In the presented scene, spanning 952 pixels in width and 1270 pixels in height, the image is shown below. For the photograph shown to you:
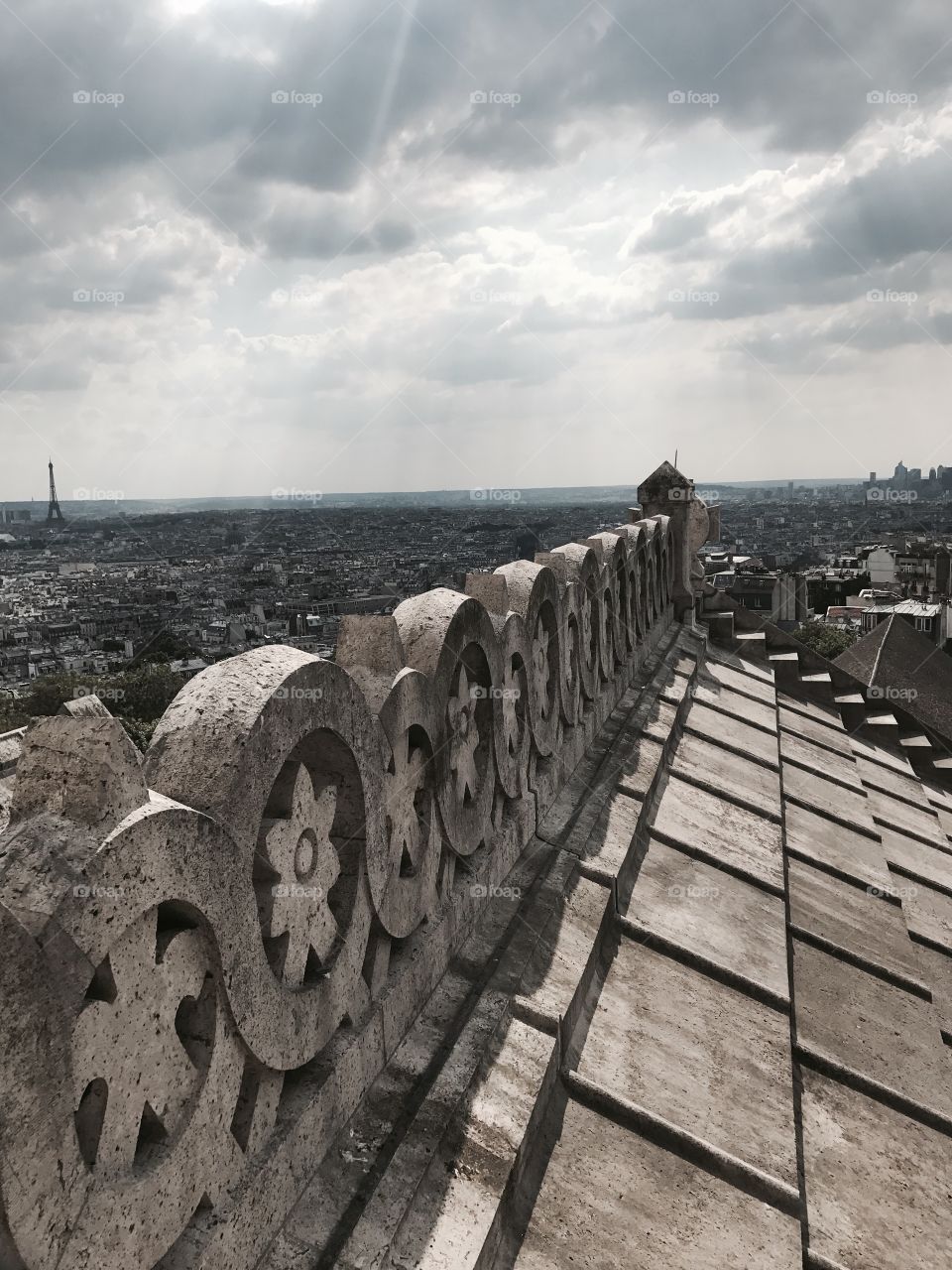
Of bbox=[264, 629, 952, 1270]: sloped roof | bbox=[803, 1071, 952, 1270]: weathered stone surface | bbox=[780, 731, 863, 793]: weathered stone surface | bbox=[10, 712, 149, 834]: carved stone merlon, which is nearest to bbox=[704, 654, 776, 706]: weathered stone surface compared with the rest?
bbox=[780, 731, 863, 793]: weathered stone surface

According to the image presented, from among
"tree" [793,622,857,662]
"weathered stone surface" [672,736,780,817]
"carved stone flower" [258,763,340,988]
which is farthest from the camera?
"tree" [793,622,857,662]

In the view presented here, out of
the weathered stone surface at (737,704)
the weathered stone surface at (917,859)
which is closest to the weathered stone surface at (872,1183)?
the weathered stone surface at (917,859)

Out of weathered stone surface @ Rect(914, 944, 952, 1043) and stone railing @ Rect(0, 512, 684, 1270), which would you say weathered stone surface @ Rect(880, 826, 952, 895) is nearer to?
weathered stone surface @ Rect(914, 944, 952, 1043)

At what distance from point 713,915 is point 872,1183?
4.32ft

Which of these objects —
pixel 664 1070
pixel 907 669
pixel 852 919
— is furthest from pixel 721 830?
pixel 907 669

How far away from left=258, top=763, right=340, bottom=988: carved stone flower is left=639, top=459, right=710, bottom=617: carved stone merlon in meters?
8.81

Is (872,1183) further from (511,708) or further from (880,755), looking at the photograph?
(880,755)

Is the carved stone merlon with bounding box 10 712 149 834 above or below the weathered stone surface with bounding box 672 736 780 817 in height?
above

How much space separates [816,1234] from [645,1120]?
1.93 feet

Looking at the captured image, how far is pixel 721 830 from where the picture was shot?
17.3 feet

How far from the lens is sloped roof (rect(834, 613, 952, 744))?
1366 centimetres

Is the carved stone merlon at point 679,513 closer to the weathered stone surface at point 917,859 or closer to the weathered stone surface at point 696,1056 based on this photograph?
the weathered stone surface at point 917,859

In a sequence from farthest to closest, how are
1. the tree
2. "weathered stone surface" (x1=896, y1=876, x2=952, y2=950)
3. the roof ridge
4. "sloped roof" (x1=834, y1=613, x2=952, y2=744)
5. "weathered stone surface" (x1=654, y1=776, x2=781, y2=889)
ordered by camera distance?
the tree, the roof ridge, "sloped roof" (x1=834, y1=613, x2=952, y2=744), "weathered stone surface" (x1=896, y1=876, x2=952, y2=950), "weathered stone surface" (x1=654, y1=776, x2=781, y2=889)

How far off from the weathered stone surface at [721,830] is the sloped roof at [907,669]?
8.07m
